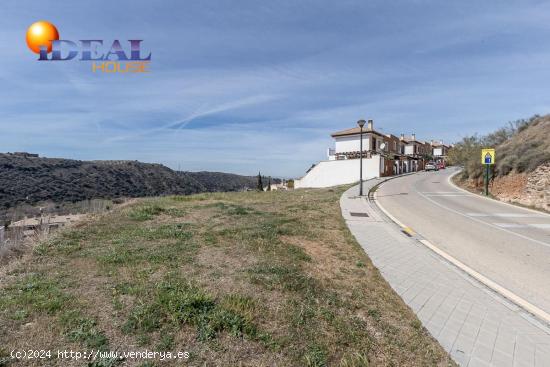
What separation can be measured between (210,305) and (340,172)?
43071 mm

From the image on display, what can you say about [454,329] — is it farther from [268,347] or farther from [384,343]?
[268,347]

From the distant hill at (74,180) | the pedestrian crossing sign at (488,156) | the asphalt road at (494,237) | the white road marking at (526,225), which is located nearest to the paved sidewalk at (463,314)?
the asphalt road at (494,237)

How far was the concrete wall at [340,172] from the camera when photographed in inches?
1710

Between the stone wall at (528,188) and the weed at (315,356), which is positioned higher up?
the stone wall at (528,188)

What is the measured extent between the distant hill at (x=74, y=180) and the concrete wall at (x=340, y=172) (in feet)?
125

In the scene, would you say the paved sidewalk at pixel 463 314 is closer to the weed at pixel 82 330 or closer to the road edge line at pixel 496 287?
the road edge line at pixel 496 287

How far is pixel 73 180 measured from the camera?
6091cm

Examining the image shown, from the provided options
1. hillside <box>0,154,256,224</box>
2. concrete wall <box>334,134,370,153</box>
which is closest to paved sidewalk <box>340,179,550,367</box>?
hillside <box>0,154,256,224</box>

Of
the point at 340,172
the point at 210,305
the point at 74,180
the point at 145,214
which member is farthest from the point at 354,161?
the point at 74,180

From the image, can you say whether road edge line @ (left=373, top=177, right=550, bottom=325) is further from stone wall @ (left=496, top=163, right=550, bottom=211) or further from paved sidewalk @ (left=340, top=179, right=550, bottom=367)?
stone wall @ (left=496, top=163, right=550, bottom=211)

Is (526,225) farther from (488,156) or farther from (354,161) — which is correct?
(354,161)

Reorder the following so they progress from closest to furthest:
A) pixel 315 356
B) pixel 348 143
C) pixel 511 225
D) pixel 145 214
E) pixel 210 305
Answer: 1. pixel 315 356
2. pixel 210 305
3. pixel 145 214
4. pixel 511 225
5. pixel 348 143

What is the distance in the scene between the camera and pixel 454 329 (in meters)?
3.89

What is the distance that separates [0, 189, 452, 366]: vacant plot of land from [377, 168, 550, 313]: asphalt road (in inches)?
109
